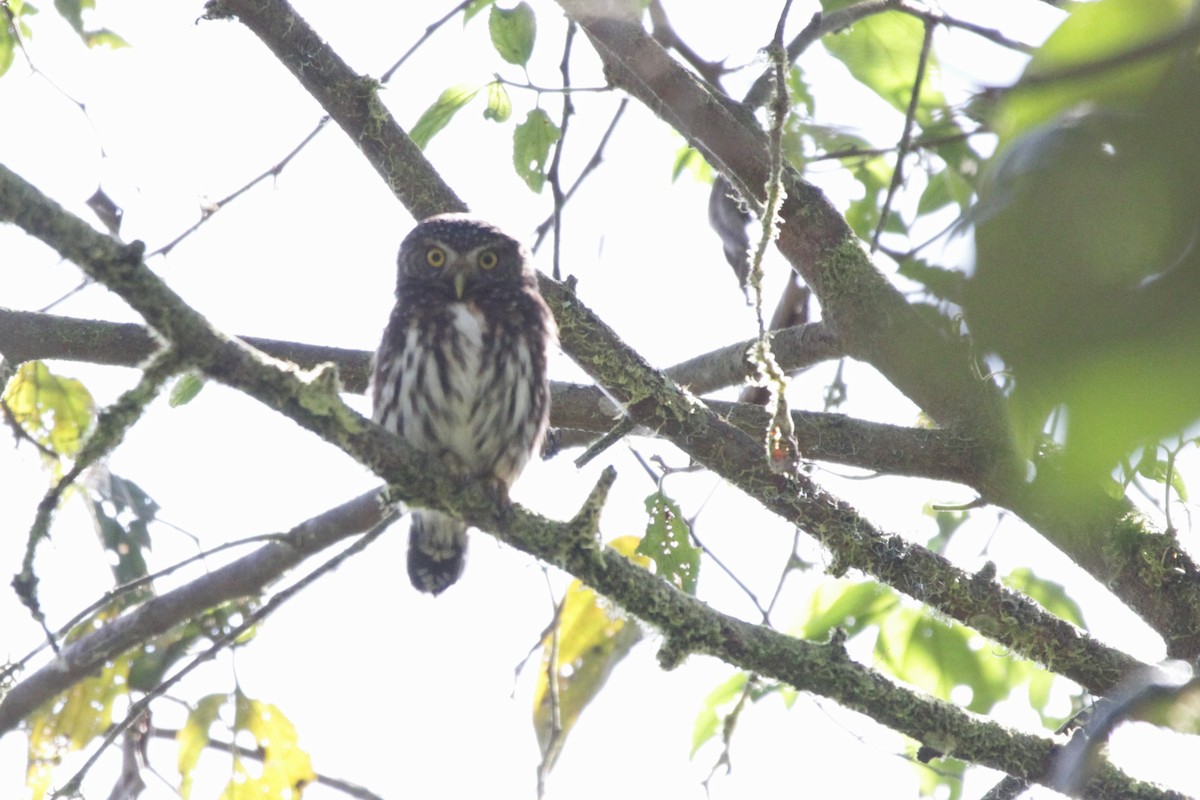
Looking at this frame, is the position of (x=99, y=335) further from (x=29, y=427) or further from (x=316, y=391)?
(x=316, y=391)

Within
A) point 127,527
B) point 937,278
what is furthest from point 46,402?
point 937,278

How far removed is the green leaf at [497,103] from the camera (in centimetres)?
390

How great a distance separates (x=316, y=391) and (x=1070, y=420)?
1.91 metres

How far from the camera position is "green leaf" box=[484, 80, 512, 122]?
12.8 ft

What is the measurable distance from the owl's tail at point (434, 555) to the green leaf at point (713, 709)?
1.02m

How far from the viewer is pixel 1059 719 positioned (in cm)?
408

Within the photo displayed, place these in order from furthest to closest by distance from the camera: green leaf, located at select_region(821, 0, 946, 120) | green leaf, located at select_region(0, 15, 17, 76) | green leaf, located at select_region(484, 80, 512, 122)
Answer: green leaf, located at select_region(0, 15, 17, 76)
green leaf, located at select_region(484, 80, 512, 122)
green leaf, located at select_region(821, 0, 946, 120)

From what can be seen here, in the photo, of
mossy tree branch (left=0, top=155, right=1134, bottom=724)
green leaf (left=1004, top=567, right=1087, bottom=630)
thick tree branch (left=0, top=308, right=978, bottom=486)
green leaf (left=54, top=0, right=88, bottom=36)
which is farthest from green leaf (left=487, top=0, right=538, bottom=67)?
green leaf (left=1004, top=567, right=1087, bottom=630)

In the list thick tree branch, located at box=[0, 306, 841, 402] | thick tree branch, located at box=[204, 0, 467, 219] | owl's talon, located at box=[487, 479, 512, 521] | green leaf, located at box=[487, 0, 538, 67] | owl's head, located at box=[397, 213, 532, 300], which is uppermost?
green leaf, located at box=[487, 0, 538, 67]

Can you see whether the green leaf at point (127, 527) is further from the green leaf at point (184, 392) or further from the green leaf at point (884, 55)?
the green leaf at point (884, 55)

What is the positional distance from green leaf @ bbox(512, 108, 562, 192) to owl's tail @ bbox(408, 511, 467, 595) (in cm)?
130

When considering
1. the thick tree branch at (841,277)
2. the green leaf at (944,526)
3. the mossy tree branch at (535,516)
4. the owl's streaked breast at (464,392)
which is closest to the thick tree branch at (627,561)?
the mossy tree branch at (535,516)

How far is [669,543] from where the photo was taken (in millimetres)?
3547

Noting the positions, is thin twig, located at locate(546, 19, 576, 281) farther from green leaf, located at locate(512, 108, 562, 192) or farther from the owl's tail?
the owl's tail
